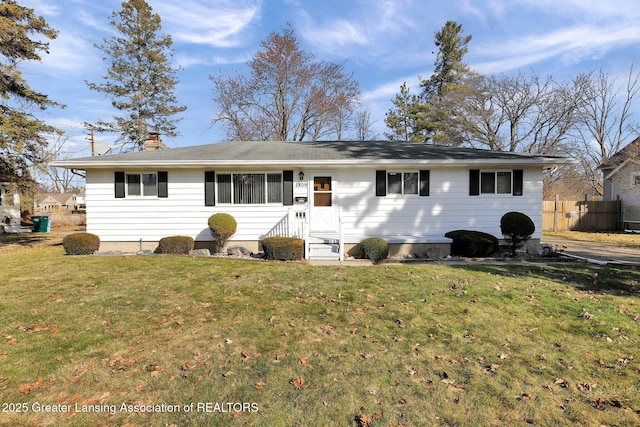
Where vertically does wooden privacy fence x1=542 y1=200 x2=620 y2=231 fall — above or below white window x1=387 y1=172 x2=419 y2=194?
below

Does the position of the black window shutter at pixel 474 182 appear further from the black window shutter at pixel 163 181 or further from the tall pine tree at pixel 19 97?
the tall pine tree at pixel 19 97

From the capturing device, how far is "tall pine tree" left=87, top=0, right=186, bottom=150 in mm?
24812

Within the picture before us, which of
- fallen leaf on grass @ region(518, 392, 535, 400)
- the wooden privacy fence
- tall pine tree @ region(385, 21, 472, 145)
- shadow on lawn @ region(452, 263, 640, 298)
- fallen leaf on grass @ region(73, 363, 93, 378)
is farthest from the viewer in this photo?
tall pine tree @ region(385, 21, 472, 145)

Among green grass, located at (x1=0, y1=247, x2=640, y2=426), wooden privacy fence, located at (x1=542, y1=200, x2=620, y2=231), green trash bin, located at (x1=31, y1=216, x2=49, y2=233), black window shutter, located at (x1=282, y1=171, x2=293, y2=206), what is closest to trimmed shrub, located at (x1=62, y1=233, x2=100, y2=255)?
green grass, located at (x1=0, y1=247, x2=640, y2=426)

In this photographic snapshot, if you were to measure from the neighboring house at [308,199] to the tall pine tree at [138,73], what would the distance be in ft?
60.4

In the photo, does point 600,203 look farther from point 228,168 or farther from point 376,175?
point 228,168

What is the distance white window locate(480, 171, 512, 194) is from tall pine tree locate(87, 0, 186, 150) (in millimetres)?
25904

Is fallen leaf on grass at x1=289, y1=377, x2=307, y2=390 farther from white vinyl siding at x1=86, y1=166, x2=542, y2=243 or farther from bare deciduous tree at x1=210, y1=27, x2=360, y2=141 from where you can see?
bare deciduous tree at x1=210, y1=27, x2=360, y2=141

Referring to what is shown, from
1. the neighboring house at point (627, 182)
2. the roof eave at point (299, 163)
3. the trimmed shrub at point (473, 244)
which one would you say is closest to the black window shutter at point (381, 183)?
the roof eave at point (299, 163)

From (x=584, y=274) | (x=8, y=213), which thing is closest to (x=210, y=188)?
(x=584, y=274)

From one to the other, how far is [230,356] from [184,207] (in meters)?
7.97

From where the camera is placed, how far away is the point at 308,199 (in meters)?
10.4

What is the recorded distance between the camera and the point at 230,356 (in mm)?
3508

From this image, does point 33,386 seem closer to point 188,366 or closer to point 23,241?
point 188,366
